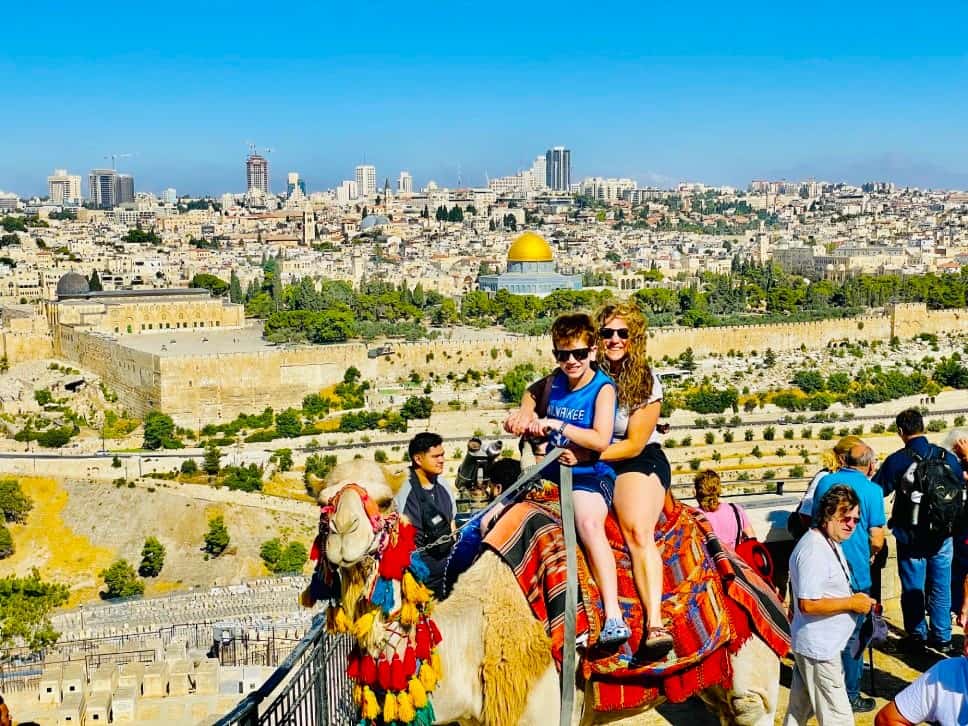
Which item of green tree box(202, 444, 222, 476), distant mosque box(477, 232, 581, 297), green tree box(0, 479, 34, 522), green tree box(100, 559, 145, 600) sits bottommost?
green tree box(100, 559, 145, 600)

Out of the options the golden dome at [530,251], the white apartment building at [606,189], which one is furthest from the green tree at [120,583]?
the white apartment building at [606,189]

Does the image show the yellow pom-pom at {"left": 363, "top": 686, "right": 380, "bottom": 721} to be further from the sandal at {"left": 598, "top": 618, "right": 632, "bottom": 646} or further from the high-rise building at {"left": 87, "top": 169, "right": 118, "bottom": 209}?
the high-rise building at {"left": 87, "top": 169, "right": 118, "bottom": 209}

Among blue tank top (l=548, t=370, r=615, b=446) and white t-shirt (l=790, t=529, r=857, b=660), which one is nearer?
blue tank top (l=548, t=370, r=615, b=446)

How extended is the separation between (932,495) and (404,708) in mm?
2222

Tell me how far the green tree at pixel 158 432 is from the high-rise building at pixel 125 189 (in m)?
114

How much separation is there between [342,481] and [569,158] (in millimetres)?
156264

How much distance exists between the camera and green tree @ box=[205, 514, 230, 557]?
682 inches

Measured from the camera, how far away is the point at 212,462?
20.0 m

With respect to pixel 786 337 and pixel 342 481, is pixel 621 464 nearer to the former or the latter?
pixel 342 481

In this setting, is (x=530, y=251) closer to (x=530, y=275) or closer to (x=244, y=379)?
(x=530, y=275)

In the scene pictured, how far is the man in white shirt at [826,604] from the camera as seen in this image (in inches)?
119

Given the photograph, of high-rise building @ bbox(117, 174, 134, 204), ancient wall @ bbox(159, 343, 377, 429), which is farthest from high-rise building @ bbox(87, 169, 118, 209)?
ancient wall @ bbox(159, 343, 377, 429)

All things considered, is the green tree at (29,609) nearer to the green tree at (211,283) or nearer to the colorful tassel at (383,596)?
the colorful tassel at (383,596)

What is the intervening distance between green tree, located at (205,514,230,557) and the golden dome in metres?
25.4
